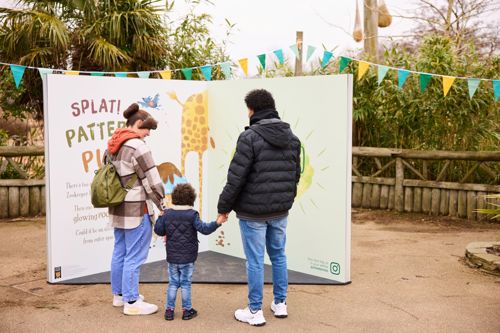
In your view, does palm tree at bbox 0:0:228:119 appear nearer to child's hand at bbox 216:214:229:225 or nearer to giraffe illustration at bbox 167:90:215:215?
giraffe illustration at bbox 167:90:215:215

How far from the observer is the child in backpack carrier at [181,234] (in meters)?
4.15

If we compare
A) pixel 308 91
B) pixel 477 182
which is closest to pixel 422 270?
pixel 308 91

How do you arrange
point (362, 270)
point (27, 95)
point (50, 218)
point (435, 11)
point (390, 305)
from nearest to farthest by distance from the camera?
point (390, 305) < point (50, 218) < point (362, 270) < point (27, 95) < point (435, 11)

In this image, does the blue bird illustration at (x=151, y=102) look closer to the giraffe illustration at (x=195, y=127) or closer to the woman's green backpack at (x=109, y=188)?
the giraffe illustration at (x=195, y=127)

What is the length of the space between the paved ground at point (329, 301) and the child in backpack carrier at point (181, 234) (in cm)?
26

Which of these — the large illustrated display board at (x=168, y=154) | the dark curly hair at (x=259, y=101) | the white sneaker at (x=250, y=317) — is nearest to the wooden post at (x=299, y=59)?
the large illustrated display board at (x=168, y=154)

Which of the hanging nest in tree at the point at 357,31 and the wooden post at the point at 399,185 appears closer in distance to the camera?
the wooden post at the point at 399,185

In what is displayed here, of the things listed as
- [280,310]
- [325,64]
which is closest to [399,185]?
[325,64]

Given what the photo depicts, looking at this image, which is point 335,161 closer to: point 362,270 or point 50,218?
point 362,270

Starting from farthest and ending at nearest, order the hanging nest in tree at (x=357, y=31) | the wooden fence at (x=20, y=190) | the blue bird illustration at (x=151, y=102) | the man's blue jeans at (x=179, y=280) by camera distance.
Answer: the hanging nest in tree at (x=357, y=31)
the wooden fence at (x=20, y=190)
the blue bird illustration at (x=151, y=102)
the man's blue jeans at (x=179, y=280)

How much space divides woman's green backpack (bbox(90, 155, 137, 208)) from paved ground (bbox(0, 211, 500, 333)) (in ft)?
2.77

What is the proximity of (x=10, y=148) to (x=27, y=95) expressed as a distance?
116 cm

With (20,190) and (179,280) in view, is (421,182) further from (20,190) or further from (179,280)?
(20,190)

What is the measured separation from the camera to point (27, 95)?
9297 mm
